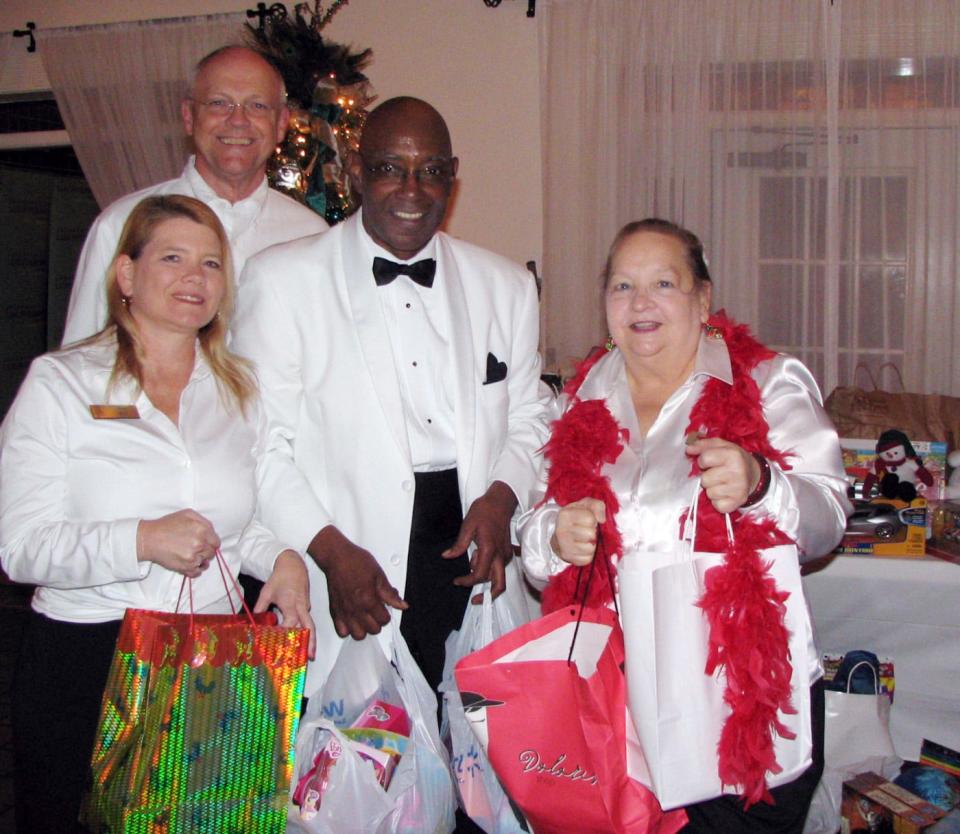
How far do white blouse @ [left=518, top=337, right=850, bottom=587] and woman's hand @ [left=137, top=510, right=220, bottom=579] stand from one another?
0.64 metres

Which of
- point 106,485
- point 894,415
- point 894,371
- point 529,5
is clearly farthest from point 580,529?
point 529,5

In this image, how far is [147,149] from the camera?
19.4ft

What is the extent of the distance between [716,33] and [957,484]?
2.82 m

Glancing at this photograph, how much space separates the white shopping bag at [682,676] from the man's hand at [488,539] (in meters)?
0.40

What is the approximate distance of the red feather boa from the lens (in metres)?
1.53

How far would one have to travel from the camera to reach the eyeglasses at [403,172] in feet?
6.72

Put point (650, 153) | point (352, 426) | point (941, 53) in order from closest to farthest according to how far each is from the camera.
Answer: point (352, 426) < point (941, 53) < point (650, 153)

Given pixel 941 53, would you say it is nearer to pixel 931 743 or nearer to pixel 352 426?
pixel 931 743

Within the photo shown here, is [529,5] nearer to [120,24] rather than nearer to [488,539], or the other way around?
[120,24]

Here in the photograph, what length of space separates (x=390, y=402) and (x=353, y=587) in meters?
0.41

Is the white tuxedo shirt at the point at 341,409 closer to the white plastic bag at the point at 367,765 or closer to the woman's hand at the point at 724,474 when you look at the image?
the white plastic bag at the point at 367,765

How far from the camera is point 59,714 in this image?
5.57 feet

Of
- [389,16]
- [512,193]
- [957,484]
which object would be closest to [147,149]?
[389,16]

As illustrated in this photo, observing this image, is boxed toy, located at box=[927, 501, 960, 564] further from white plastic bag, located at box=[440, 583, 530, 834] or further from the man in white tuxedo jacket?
white plastic bag, located at box=[440, 583, 530, 834]
